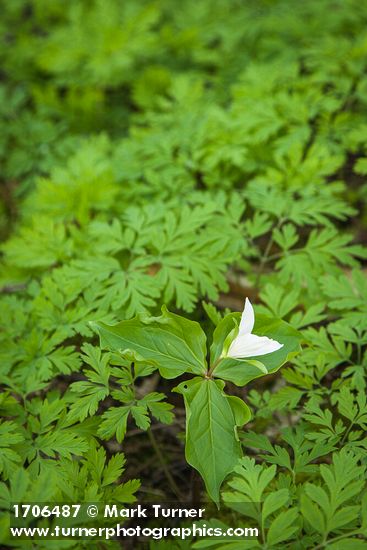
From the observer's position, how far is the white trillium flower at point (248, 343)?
58.4 inches

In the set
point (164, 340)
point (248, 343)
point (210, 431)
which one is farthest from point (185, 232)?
point (210, 431)

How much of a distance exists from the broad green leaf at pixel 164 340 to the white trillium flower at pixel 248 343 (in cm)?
14

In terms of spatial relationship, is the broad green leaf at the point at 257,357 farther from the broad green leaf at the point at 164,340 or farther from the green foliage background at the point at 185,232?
the green foliage background at the point at 185,232

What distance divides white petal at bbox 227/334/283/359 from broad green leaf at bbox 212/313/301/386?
37 mm

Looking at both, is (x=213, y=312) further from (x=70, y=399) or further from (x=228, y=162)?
(x=228, y=162)

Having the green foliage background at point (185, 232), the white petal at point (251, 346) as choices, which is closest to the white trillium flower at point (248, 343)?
the white petal at point (251, 346)

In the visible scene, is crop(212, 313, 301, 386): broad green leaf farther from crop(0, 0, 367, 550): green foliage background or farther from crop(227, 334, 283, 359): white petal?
crop(0, 0, 367, 550): green foliage background

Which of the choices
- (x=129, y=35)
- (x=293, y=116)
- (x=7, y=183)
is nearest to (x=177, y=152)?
(x=293, y=116)

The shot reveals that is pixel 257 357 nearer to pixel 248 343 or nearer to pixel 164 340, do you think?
pixel 248 343

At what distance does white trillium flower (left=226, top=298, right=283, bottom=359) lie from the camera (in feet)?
4.87

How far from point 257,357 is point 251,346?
15cm

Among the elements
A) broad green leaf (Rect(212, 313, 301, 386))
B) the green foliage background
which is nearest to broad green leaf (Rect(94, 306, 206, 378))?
broad green leaf (Rect(212, 313, 301, 386))

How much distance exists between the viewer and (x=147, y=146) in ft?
9.54

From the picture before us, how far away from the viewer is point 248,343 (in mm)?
1509
